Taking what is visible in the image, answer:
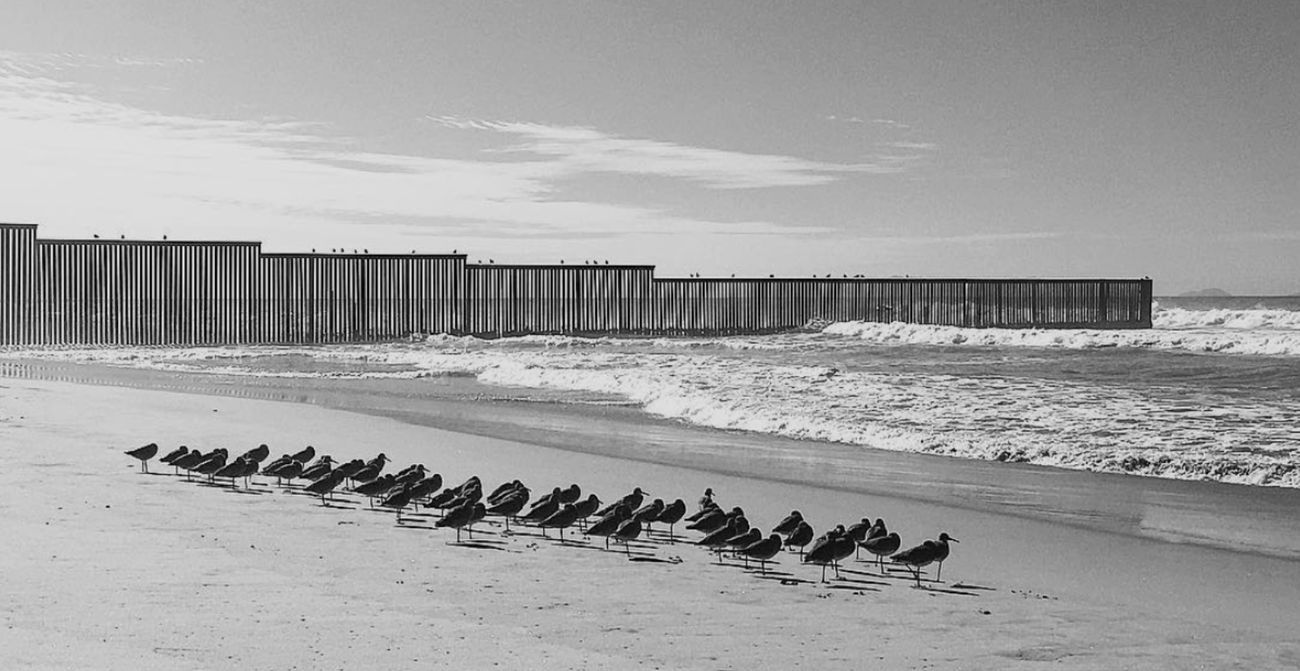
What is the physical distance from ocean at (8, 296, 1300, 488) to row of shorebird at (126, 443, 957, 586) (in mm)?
5126

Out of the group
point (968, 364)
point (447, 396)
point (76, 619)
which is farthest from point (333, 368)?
point (76, 619)

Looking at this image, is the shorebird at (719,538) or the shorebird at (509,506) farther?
the shorebird at (509,506)

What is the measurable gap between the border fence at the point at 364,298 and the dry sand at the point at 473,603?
32.0m

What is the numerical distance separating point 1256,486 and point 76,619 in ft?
27.9

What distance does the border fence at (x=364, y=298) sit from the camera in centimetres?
3728

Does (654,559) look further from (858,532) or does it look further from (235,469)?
(235,469)

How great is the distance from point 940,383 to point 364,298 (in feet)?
86.1

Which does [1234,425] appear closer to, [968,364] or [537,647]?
[537,647]

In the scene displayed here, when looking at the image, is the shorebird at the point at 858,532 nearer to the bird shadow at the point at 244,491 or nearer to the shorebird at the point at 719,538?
the shorebird at the point at 719,538

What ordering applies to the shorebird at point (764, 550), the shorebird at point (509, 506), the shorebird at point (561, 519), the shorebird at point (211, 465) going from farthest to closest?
the shorebird at point (211, 465) < the shorebird at point (509, 506) < the shorebird at point (561, 519) < the shorebird at point (764, 550)

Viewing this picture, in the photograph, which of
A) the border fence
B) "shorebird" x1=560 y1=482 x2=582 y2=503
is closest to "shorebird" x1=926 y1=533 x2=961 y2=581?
"shorebird" x1=560 y1=482 x2=582 y2=503

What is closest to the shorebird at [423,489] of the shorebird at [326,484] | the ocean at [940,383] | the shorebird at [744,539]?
the shorebird at [326,484]

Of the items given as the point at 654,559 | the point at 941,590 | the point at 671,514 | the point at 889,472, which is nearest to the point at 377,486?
the point at 671,514

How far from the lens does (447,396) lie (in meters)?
18.5
